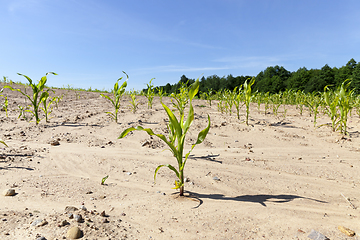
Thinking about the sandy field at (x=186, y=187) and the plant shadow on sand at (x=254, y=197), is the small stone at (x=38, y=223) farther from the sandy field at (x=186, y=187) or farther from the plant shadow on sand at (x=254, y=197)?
the plant shadow on sand at (x=254, y=197)

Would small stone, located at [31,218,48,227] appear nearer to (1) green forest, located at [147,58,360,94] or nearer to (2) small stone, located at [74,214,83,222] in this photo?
(2) small stone, located at [74,214,83,222]

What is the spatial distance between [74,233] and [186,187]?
1.10 meters

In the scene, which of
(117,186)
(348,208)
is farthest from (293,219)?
(117,186)

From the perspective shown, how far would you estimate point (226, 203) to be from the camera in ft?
5.64

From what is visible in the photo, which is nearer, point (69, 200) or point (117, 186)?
point (69, 200)

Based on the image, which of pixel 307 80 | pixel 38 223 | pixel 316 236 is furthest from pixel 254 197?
pixel 307 80

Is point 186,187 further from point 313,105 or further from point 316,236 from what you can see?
point 313,105

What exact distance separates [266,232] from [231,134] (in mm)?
2857

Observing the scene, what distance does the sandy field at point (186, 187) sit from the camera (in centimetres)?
134

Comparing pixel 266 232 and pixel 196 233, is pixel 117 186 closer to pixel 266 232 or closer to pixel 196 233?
pixel 196 233

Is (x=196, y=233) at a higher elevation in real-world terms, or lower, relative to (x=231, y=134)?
lower

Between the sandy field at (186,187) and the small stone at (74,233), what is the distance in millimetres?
26

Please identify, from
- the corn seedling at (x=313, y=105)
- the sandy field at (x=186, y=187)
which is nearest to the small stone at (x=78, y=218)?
the sandy field at (x=186, y=187)

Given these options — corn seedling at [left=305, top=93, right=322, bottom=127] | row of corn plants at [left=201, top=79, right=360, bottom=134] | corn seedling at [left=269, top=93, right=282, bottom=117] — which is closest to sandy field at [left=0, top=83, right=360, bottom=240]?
row of corn plants at [left=201, top=79, right=360, bottom=134]
